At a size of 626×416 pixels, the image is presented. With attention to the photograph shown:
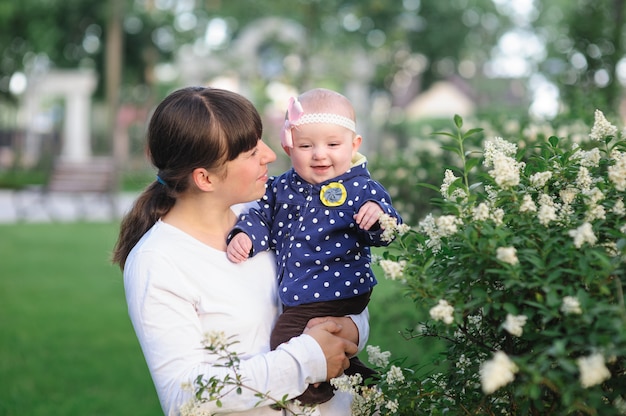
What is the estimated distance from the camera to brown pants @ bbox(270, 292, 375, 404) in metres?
2.41

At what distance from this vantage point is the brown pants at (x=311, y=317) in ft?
7.91

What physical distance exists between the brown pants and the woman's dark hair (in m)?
0.49

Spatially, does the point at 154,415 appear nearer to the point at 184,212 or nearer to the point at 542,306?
the point at 184,212

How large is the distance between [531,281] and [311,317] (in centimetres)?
90

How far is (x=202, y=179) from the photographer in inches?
97.0

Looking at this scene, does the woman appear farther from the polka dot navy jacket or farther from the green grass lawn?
the green grass lawn

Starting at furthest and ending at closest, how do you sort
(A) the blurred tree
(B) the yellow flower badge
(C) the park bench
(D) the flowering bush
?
1. (C) the park bench
2. (A) the blurred tree
3. (B) the yellow flower badge
4. (D) the flowering bush

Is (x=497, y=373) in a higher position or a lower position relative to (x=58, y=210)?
higher

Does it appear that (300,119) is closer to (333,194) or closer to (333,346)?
(333,194)

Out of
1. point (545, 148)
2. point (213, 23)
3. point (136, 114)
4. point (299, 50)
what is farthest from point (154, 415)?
point (136, 114)

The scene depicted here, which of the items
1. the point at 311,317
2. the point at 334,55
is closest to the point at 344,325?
the point at 311,317

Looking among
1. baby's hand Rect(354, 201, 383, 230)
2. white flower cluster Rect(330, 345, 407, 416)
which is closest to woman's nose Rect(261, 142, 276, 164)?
baby's hand Rect(354, 201, 383, 230)

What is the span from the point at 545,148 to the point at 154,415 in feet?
12.7

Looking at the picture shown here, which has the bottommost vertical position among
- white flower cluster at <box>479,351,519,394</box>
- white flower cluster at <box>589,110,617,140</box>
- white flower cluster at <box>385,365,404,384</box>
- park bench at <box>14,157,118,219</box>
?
park bench at <box>14,157,118,219</box>
